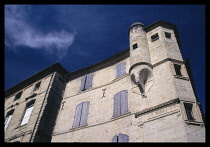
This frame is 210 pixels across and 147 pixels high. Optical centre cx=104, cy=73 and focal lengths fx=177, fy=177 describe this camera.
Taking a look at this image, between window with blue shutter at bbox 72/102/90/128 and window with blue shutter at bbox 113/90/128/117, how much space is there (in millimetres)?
2440

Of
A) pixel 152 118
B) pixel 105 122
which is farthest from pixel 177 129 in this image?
pixel 105 122

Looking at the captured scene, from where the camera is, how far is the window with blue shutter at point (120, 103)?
11.6 m

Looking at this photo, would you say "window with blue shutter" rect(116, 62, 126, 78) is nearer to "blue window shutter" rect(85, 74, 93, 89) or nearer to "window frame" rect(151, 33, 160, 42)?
"blue window shutter" rect(85, 74, 93, 89)

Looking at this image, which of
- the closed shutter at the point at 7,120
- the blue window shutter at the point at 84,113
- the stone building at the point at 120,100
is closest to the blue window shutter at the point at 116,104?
the stone building at the point at 120,100

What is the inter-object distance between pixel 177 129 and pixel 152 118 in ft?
4.87

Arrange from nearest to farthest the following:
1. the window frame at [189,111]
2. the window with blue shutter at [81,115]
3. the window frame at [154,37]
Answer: the window frame at [189,111]
the window with blue shutter at [81,115]
the window frame at [154,37]

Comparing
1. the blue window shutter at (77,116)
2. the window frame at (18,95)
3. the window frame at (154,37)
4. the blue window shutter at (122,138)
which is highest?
the window frame at (154,37)

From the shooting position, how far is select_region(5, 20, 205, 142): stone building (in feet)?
30.6

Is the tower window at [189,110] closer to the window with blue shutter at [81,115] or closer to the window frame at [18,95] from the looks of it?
the window with blue shutter at [81,115]

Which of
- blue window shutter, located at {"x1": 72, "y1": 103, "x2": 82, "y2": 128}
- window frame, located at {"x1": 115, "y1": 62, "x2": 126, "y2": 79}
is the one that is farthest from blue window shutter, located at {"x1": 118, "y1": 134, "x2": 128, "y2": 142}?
window frame, located at {"x1": 115, "y1": 62, "x2": 126, "y2": 79}

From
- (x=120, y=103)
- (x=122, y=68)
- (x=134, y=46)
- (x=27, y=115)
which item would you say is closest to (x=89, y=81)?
(x=122, y=68)

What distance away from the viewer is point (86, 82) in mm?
15789

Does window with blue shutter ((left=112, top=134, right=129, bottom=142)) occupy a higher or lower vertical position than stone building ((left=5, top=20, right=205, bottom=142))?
lower
